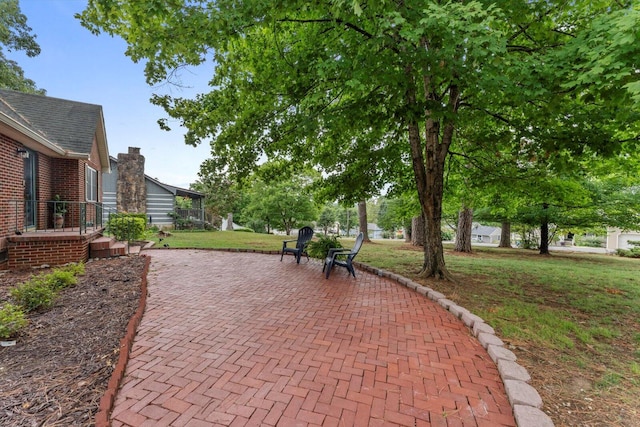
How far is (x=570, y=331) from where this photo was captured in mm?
3680

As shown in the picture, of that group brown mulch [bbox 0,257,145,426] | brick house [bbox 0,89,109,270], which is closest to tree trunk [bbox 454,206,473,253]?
brown mulch [bbox 0,257,145,426]

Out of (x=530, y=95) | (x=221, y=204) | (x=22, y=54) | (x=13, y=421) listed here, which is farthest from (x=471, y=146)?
(x=22, y=54)

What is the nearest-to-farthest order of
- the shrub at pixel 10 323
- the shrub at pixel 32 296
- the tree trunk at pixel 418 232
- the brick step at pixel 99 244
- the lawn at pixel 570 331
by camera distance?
the lawn at pixel 570 331 < the shrub at pixel 10 323 < the shrub at pixel 32 296 < the brick step at pixel 99 244 < the tree trunk at pixel 418 232

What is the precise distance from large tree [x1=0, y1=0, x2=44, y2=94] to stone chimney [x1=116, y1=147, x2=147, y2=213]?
22.2ft

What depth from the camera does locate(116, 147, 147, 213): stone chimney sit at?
64.2 ft

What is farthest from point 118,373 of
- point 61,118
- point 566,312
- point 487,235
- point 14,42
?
point 487,235

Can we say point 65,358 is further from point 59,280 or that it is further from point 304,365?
point 59,280

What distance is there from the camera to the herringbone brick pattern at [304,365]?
6.77ft

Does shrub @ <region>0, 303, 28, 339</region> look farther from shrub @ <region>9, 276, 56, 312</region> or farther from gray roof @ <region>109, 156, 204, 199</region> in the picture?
gray roof @ <region>109, 156, 204, 199</region>

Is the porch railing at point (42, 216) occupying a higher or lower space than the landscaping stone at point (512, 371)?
higher

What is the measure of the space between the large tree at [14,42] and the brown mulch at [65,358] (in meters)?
20.2

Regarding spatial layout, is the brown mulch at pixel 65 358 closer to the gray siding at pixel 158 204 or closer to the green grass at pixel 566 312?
the green grass at pixel 566 312

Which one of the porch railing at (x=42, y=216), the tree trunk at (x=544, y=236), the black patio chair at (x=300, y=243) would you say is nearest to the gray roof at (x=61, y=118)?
the porch railing at (x=42, y=216)

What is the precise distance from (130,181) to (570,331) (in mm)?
23121
